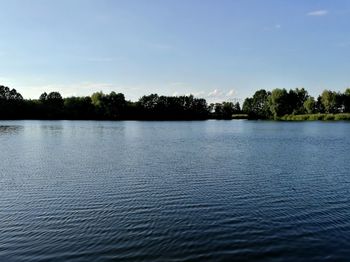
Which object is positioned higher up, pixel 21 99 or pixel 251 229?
pixel 21 99

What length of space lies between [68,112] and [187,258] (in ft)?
548

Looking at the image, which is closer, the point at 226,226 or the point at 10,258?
the point at 10,258

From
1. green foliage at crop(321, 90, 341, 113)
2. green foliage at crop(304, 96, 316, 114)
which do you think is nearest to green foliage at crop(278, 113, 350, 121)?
green foliage at crop(304, 96, 316, 114)

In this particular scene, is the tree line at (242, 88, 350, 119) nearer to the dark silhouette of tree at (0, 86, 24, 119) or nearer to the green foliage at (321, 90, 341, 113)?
the green foliage at (321, 90, 341, 113)

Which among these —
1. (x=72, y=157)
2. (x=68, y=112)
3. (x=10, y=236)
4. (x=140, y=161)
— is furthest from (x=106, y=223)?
(x=68, y=112)

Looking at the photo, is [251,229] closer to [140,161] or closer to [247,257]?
[247,257]

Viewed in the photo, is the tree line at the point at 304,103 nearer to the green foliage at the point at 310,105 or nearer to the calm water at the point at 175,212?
the green foliage at the point at 310,105

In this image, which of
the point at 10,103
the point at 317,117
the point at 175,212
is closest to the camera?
the point at 175,212

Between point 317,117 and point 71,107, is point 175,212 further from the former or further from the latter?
point 71,107

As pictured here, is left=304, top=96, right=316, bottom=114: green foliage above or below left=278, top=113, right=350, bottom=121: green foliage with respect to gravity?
above

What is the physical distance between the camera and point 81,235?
1392 centimetres

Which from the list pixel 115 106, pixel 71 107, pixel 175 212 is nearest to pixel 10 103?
Result: pixel 71 107

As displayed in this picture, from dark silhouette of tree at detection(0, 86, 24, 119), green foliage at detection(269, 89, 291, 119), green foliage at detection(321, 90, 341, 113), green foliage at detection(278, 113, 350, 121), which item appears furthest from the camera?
green foliage at detection(269, 89, 291, 119)

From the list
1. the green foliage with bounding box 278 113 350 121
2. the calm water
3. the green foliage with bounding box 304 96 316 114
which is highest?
the green foliage with bounding box 304 96 316 114
